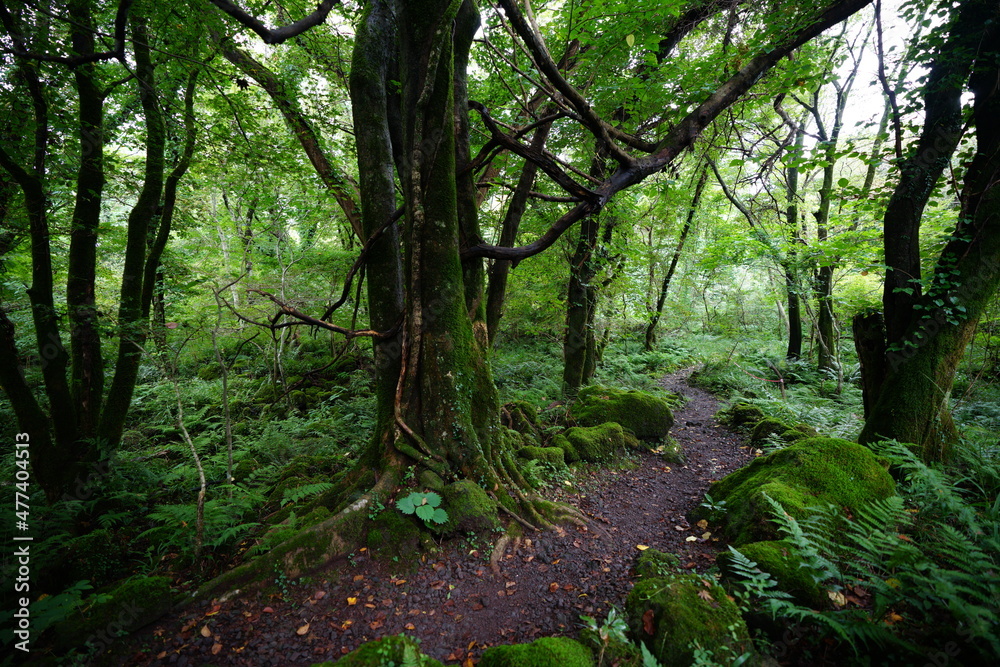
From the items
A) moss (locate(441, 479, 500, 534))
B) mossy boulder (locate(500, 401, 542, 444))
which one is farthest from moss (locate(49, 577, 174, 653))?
mossy boulder (locate(500, 401, 542, 444))

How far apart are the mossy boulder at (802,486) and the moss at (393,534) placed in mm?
3280

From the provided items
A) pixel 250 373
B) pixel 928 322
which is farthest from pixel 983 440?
pixel 250 373

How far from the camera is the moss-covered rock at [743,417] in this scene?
8148 mm

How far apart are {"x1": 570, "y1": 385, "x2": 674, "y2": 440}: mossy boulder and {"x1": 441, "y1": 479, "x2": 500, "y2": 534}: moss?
3.88 m

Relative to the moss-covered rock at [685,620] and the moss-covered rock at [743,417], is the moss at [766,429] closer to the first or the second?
→ the moss-covered rock at [743,417]

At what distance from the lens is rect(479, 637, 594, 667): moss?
229 centimetres

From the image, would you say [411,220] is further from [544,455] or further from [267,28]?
[544,455]

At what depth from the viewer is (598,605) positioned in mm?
3217

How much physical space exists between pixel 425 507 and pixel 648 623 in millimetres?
2101

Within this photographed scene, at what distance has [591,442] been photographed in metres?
6.29

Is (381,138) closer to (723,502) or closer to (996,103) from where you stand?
(723,502)

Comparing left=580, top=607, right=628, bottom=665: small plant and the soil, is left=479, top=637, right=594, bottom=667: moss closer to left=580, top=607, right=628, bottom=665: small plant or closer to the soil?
left=580, top=607, right=628, bottom=665: small plant

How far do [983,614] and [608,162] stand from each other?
292 inches

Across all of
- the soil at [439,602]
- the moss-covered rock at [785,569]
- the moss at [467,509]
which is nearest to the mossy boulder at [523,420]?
the soil at [439,602]
